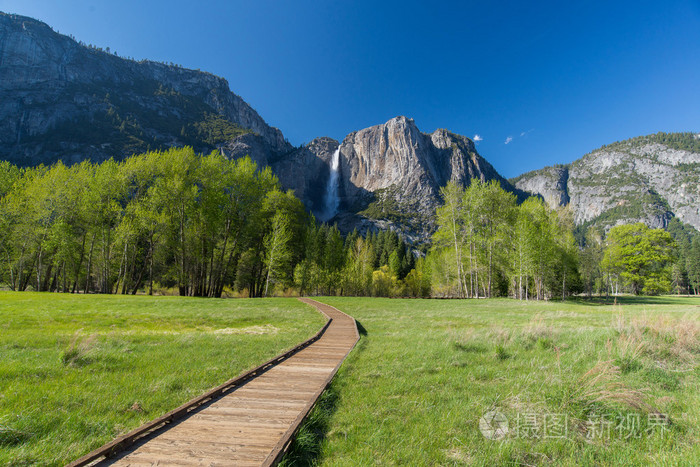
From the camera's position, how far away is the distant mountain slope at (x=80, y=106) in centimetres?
11331

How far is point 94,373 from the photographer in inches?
239

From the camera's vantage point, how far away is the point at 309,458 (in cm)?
333

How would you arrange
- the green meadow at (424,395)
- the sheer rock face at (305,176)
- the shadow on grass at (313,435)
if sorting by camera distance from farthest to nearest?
the sheer rock face at (305,176) < the green meadow at (424,395) < the shadow on grass at (313,435)

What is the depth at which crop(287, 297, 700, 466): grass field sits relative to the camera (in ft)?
10.9

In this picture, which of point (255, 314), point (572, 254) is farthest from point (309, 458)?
point (572, 254)

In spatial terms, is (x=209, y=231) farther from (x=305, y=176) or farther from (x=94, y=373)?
(x=305, y=176)

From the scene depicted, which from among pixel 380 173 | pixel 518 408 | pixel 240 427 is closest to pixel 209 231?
pixel 240 427

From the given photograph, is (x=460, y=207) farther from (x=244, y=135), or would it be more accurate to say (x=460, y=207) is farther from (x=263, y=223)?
(x=244, y=135)

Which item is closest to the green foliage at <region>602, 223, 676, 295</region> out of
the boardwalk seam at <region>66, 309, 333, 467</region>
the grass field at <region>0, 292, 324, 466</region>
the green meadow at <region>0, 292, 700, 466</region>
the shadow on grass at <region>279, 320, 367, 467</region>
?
the green meadow at <region>0, 292, 700, 466</region>

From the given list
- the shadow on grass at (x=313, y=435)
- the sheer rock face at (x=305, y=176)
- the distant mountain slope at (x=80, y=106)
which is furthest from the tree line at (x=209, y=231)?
the sheer rock face at (x=305, y=176)

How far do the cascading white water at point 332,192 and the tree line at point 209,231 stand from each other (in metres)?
128

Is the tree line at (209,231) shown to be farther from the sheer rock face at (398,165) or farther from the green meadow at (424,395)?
the sheer rock face at (398,165)

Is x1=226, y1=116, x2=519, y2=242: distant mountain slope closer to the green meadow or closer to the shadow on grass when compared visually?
the green meadow

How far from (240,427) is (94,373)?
4661 millimetres
